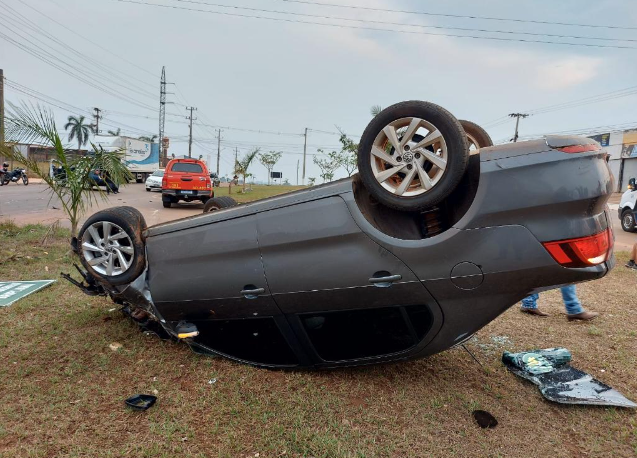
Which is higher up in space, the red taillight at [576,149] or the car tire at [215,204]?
the red taillight at [576,149]

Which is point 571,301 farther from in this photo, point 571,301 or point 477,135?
point 477,135

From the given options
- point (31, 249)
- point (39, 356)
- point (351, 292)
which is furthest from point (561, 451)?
point (31, 249)

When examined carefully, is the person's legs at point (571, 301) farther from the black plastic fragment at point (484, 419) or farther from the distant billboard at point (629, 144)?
the distant billboard at point (629, 144)

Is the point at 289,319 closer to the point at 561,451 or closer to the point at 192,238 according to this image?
the point at 192,238

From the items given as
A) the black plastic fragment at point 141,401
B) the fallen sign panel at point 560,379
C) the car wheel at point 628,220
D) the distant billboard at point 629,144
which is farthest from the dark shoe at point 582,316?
the distant billboard at point 629,144

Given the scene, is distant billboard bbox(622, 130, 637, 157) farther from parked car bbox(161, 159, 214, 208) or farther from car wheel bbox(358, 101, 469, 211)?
car wheel bbox(358, 101, 469, 211)

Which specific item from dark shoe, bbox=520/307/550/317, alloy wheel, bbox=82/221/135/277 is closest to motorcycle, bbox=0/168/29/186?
alloy wheel, bbox=82/221/135/277

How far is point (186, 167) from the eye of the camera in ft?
54.9

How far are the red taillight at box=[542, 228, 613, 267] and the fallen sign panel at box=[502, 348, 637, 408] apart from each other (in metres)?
1.09

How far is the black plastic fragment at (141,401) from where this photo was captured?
2.54m

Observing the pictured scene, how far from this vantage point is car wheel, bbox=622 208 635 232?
12.9 m

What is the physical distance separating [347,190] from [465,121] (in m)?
1.28

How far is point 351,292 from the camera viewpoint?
2523mm

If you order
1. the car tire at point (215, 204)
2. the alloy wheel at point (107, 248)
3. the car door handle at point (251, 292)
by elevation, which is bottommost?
the car door handle at point (251, 292)
